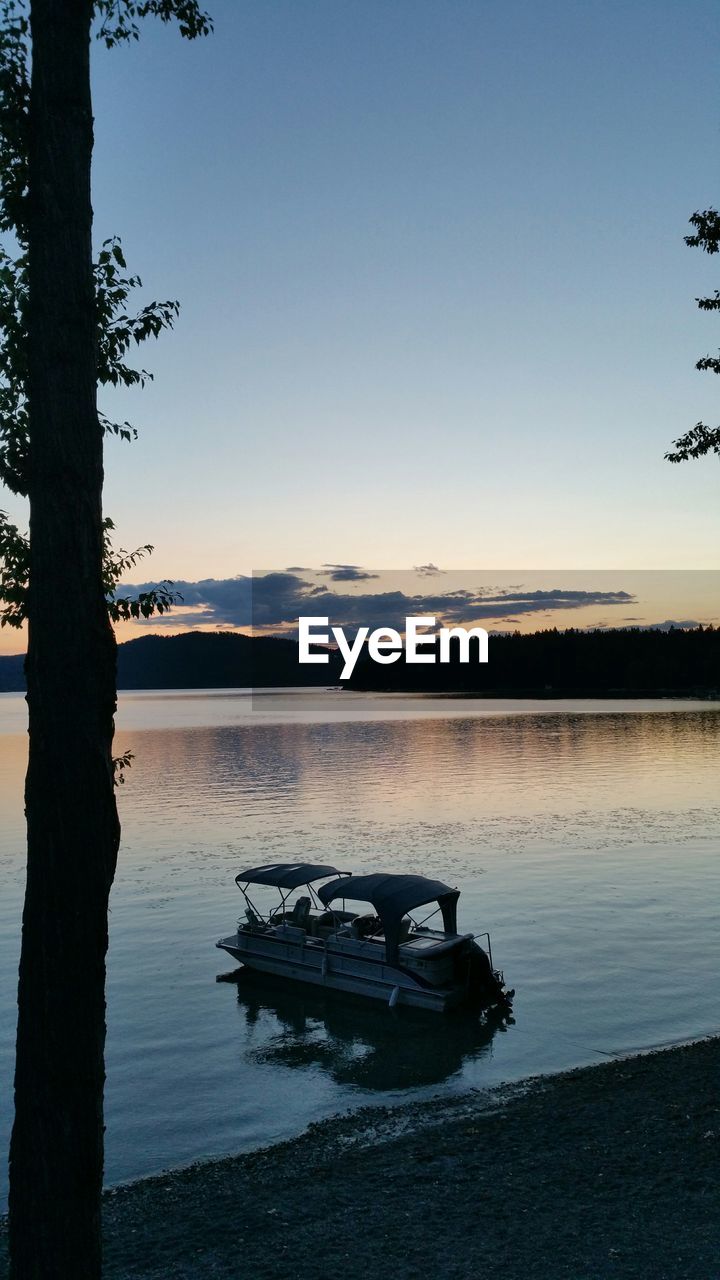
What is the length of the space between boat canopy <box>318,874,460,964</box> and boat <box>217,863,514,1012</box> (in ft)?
0.10

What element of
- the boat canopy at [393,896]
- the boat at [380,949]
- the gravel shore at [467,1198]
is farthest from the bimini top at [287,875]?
the gravel shore at [467,1198]

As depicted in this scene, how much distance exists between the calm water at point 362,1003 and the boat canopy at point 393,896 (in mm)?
2626

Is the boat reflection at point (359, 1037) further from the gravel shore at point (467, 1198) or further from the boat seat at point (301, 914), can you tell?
the gravel shore at point (467, 1198)

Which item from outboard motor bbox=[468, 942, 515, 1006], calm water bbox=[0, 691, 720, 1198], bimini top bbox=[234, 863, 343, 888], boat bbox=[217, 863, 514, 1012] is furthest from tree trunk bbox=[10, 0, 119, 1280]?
bimini top bbox=[234, 863, 343, 888]

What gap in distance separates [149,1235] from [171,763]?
108m

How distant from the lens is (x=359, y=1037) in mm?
25984

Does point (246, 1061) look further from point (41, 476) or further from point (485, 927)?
point (41, 476)

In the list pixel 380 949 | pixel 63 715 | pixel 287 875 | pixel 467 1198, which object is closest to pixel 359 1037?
pixel 380 949

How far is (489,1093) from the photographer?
2059cm

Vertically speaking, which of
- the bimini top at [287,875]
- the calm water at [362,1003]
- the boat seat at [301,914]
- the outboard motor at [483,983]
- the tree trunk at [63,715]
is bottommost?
the calm water at [362,1003]

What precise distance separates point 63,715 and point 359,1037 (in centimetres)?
2200

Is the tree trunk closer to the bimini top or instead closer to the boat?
the boat

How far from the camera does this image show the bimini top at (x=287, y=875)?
31.4 meters

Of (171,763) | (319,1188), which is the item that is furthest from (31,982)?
(171,763)
